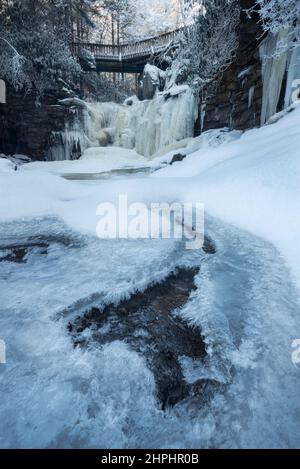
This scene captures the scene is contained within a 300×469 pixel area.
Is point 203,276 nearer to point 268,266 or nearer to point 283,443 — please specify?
point 268,266

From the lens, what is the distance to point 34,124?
41.4 ft

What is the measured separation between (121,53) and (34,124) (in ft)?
26.5

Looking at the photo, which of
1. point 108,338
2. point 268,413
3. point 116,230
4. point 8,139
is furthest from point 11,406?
point 8,139

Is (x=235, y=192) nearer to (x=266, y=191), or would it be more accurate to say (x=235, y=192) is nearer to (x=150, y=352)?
(x=266, y=191)

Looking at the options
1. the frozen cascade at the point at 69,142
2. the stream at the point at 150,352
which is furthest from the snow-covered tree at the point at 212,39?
the stream at the point at 150,352

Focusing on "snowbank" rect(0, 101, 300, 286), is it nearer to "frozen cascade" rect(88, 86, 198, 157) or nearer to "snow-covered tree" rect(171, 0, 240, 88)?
"snow-covered tree" rect(171, 0, 240, 88)

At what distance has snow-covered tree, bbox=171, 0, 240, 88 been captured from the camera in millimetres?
7836

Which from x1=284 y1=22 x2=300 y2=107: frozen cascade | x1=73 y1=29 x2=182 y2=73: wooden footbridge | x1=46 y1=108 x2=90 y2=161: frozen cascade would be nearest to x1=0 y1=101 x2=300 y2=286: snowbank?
x1=284 y1=22 x2=300 y2=107: frozen cascade

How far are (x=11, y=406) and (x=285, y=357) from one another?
1.07 metres

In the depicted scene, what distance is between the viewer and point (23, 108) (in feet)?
40.9

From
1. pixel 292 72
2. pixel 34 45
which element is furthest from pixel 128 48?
pixel 292 72

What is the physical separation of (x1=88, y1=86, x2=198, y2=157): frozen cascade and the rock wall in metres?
1.40

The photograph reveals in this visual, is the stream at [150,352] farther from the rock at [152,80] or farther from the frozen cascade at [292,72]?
the rock at [152,80]

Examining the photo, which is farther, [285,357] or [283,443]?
[285,357]
